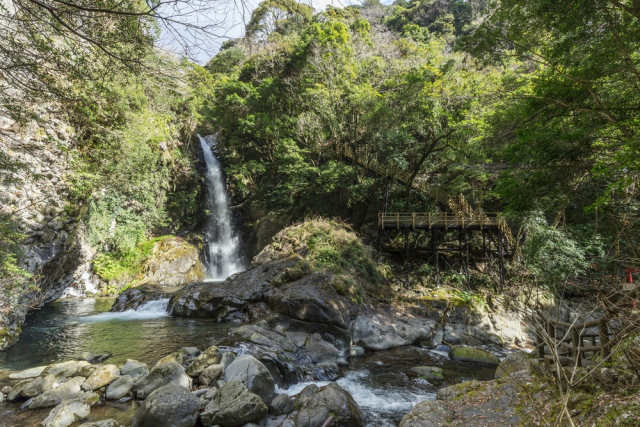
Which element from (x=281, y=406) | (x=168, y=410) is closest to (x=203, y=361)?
(x=168, y=410)

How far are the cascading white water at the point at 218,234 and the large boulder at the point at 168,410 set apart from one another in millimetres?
13820

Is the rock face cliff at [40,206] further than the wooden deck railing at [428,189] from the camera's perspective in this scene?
No

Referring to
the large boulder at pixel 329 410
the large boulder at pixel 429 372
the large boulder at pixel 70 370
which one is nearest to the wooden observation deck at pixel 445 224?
the large boulder at pixel 429 372

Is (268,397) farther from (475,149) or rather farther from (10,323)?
(475,149)

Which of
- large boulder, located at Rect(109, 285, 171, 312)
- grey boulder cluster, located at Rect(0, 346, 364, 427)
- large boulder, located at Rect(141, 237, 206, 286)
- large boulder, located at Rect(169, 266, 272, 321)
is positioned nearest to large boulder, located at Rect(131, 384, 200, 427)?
grey boulder cluster, located at Rect(0, 346, 364, 427)

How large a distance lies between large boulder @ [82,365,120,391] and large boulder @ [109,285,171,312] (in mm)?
6395

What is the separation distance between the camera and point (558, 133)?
20.3ft

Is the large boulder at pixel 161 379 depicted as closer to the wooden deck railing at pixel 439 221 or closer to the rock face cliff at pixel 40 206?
the rock face cliff at pixel 40 206

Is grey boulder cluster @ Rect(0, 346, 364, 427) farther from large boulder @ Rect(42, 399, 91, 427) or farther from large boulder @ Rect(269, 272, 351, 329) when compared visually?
large boulder @ Rect(269, 272, 351, 329)

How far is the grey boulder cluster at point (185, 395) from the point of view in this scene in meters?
4.65

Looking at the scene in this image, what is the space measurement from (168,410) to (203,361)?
5.37 feet

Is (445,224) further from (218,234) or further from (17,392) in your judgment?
(17,392)

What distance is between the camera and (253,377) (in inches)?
217

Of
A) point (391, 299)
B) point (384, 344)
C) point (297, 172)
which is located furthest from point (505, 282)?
point (297, 172)
